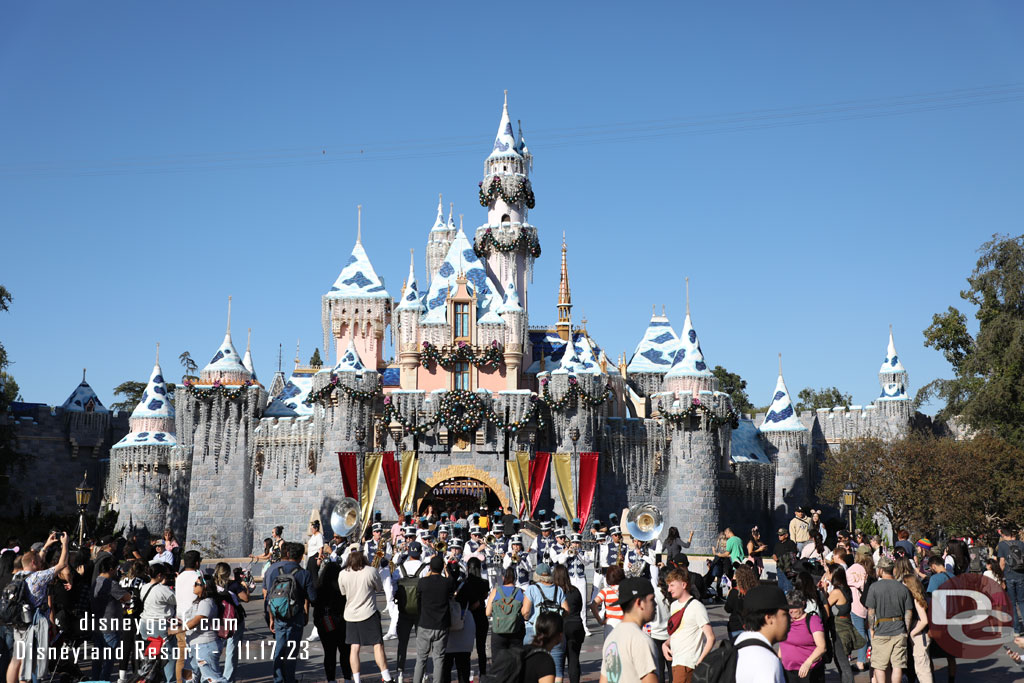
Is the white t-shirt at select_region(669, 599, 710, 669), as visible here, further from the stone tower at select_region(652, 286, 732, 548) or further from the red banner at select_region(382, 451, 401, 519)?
the stone tower at select_region(652, 286, 732, 548)

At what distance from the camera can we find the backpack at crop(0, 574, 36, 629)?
428 inches

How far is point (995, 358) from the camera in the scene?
33.3 m

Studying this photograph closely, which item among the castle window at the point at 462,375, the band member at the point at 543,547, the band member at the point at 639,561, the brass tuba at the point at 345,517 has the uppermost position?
the castle window at the point at 462,375

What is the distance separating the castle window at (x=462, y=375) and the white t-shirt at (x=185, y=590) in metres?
28.3

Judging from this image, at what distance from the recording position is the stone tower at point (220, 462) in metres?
37.9

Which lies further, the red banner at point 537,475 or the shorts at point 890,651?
the red banner at point 537,475

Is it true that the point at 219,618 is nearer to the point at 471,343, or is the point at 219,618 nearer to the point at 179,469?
the point at 471,343

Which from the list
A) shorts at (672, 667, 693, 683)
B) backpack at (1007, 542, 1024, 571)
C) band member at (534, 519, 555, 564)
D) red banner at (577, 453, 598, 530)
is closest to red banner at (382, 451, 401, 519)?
red banner at (577, 453, 598, 530)

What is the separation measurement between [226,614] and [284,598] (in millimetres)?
695

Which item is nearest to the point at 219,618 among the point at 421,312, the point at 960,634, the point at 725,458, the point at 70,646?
the point at 70,646

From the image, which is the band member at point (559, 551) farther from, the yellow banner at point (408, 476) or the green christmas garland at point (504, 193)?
the green christmas garland at point (504, 193)

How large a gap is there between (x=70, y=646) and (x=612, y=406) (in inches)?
1221

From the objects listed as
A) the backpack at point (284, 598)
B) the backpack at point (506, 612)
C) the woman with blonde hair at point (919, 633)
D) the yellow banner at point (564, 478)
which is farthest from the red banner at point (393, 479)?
the woman with blonde hair at point (919, 633)

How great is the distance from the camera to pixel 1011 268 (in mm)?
34000
